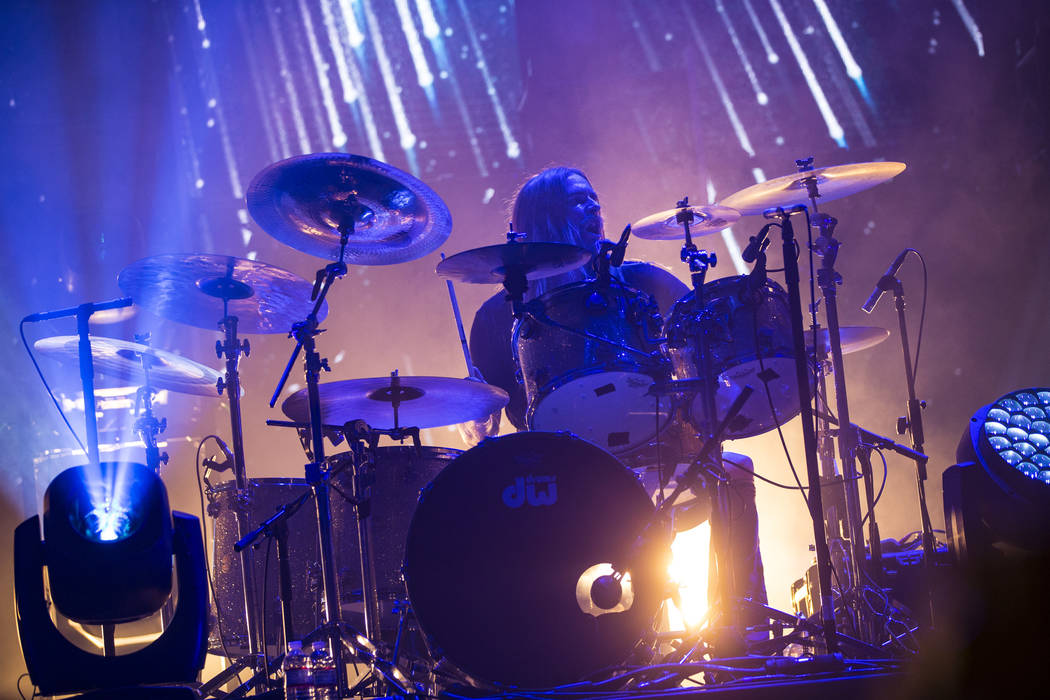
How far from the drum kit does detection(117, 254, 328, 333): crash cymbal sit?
0.04 ft

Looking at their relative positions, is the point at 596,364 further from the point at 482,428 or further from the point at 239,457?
the point at 239,457

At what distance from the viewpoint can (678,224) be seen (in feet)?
12.6

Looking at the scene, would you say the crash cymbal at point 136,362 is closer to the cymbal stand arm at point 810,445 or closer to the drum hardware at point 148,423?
the drum hardware at point 148,423

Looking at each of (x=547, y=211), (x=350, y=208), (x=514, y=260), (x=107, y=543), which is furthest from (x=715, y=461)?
(x=107, y=543)

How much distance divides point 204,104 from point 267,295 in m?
3.69

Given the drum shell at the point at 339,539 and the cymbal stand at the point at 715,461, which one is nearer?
the cymbal stand at the point at 715,461

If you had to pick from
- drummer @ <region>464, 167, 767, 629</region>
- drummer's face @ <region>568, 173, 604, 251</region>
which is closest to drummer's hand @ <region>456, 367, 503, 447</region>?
drummer @ <region>464, 167, 767, 629</region>

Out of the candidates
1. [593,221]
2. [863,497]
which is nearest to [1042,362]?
[863,497]

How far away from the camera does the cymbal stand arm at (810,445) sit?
243 centimetres

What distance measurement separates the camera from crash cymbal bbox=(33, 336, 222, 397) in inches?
152

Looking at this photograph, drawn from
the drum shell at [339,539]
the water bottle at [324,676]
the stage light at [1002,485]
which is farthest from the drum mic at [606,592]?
the drum shell at [339,539]

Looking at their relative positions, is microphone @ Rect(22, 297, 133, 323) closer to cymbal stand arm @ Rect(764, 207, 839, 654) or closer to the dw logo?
the dw logo

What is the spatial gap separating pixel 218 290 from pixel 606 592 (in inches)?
86.5

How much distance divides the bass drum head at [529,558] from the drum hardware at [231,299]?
1172 mm
